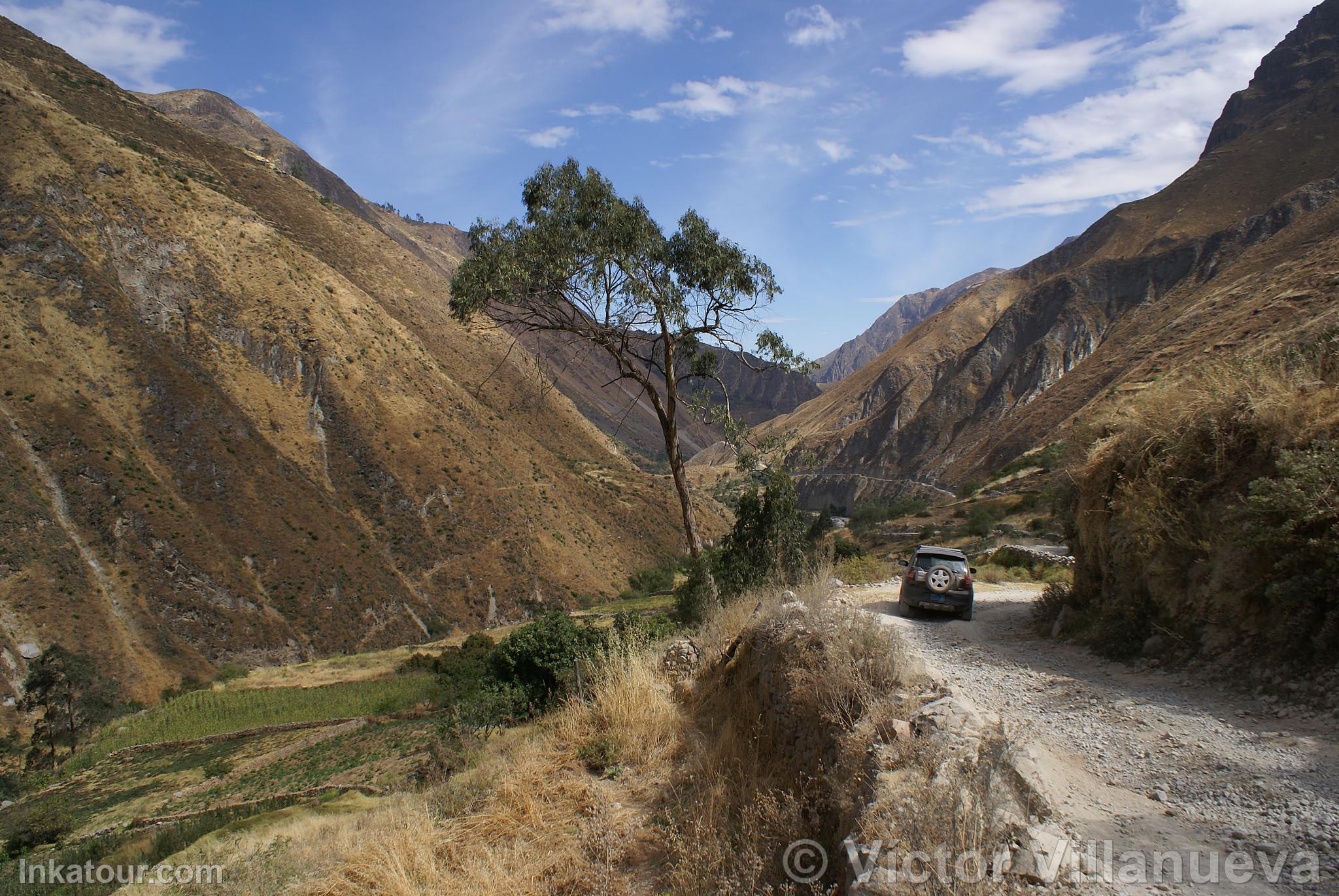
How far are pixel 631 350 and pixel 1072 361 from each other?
97725mm

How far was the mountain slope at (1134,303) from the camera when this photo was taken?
5459 centimetres

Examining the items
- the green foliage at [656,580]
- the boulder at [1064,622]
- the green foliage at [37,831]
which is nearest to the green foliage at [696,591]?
the boulder at [1064,622]

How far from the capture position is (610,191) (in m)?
12.9

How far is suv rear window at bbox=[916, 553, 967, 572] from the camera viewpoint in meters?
10.8

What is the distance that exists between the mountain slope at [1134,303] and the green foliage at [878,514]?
12702 mm

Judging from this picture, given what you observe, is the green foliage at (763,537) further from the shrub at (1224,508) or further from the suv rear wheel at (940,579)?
the shrub at (1224,508)

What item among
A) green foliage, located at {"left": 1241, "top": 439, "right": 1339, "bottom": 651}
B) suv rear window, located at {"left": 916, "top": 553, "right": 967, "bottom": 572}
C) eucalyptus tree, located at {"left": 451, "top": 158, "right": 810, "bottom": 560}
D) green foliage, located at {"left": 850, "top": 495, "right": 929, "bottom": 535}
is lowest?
green foliage, located at {"left": 850, "top": 495, "right": 929, "bottom": 535}

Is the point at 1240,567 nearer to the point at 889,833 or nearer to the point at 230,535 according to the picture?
the point at 889,833

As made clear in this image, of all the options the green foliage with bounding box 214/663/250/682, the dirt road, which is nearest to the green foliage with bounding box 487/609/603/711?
the dirt road

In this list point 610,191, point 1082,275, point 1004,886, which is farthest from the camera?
point 1082,275

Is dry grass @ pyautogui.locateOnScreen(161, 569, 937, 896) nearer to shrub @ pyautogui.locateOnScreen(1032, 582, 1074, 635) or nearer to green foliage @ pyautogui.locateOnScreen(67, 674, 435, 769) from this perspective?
shrub @ pyautogui.locateOnScreen(1032, 582, 1074, 635)

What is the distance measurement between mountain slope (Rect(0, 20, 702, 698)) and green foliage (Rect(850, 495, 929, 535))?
A: 2555 centimetres

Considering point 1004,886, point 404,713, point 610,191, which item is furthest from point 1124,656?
point 404,713

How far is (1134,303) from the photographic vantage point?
91.4 m
